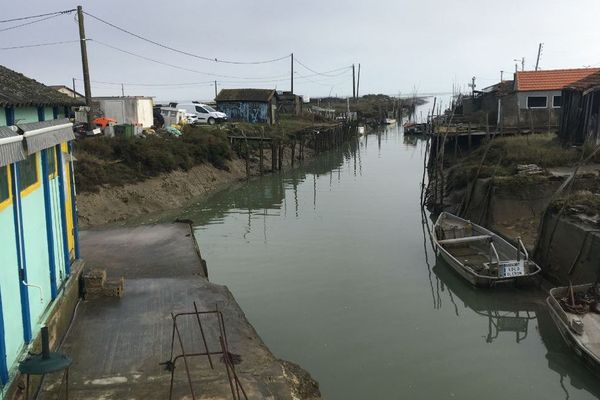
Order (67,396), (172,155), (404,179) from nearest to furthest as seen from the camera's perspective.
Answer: (67,396)
(172,155)
(404,179)

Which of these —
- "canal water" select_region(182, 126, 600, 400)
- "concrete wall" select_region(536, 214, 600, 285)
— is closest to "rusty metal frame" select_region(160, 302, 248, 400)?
"canal water" select_region(182, 126, 600, 400)

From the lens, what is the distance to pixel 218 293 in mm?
9664

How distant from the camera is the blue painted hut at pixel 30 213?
583cm

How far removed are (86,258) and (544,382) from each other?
30.6ft

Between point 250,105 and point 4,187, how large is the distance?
40790 mm

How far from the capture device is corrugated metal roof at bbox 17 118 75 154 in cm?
619

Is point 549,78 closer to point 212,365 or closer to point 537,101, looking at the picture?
point 537,101

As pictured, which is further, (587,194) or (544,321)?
(587,194)

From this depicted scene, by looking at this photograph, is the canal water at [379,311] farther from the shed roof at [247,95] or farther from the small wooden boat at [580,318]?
the shed roof at [247,95]

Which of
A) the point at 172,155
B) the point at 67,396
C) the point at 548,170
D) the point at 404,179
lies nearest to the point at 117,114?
the point at 172,155

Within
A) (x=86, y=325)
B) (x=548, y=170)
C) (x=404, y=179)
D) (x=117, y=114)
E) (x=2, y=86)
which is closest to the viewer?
(x=2, y=86)

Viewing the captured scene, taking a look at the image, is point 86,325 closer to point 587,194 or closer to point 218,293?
point 218,293

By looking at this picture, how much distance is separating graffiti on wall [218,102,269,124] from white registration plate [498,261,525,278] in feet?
115

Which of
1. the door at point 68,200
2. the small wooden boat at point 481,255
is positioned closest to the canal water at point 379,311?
the small wooden boat at point 481,255
